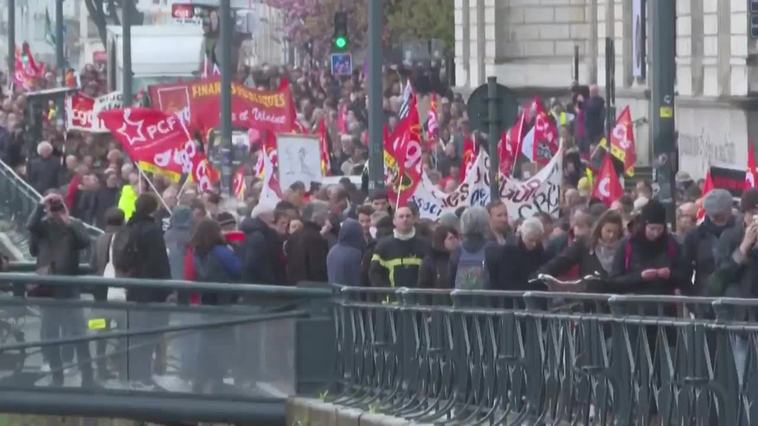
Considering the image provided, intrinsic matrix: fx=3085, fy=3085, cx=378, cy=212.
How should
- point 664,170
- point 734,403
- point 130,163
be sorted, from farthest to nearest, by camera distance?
point 130,163
point 664,170
point 734,403

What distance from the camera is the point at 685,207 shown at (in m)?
21.5

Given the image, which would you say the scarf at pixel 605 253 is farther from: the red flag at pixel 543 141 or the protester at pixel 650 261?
the red flag at pixel 543 141

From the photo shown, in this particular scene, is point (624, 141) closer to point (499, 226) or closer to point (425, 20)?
point (499, 226)

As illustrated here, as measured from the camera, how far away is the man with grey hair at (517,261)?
61.9 feet

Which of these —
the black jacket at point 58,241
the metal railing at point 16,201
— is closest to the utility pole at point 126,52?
the metal railing at point 16,201

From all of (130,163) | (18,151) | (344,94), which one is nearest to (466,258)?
(130,163)

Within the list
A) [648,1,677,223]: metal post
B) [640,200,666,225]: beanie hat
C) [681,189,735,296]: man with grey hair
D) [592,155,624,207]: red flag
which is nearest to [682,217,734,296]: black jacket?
[681,189,735,296]: man with grey hair

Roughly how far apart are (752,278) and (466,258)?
3515 mm

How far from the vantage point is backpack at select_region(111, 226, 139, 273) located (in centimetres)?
2227

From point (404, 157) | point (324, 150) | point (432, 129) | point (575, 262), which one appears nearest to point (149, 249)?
point (575, 262)

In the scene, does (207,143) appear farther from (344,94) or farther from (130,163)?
(344,94)

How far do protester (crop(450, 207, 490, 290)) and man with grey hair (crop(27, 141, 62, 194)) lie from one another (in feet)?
56.7

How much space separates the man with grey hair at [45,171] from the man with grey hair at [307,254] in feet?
45.9

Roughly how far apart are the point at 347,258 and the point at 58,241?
2.93 meters
